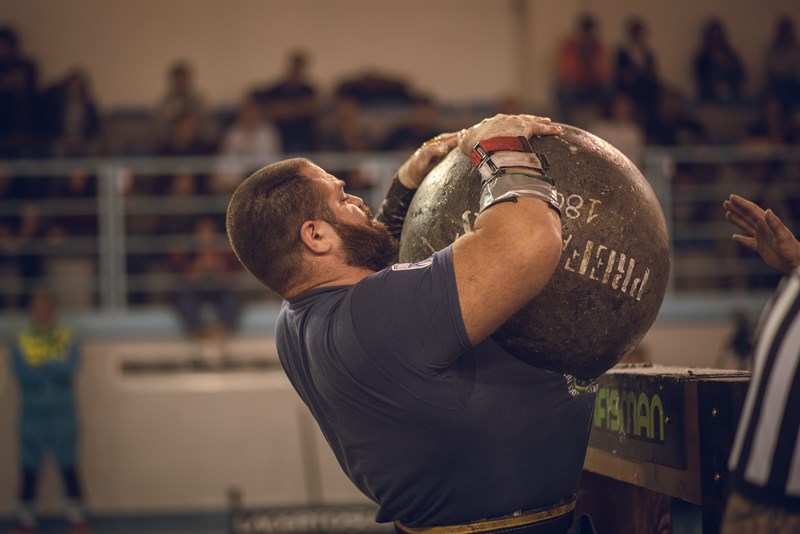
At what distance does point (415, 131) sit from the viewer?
8.60 m

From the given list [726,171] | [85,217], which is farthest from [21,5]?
[726,171]

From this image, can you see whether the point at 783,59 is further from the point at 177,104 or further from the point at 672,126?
the point at 177,104

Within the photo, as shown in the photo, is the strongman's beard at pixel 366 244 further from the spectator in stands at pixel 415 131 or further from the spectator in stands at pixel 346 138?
the spectator in stands at pixel 415 131

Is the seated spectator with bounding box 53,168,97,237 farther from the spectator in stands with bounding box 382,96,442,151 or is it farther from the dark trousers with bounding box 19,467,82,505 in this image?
the spectator in stands with bounding box 382,96,442,151

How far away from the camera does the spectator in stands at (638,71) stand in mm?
9086

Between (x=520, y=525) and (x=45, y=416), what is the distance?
5.93 metres

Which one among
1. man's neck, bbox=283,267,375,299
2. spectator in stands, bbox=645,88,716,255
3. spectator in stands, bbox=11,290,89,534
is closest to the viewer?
man's neck, bbox=283,267,375,299

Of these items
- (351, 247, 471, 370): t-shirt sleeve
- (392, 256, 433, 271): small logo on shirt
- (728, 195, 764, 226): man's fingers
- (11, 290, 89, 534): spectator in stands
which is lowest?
(11, 290, 89, 534): spectator in stands

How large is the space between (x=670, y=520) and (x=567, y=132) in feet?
3.19

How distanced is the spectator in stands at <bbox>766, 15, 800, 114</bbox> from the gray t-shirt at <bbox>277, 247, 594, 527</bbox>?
339 inches

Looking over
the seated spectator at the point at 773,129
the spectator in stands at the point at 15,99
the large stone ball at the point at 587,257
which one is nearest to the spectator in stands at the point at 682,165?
the seated spectator at the point at 773,129

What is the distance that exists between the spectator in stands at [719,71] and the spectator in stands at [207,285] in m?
5.36

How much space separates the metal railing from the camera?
751 cm

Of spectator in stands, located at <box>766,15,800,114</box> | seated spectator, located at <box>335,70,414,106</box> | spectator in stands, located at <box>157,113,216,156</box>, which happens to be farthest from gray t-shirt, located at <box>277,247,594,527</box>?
spectator in stands, located at <box>766,15,800,114</box>
